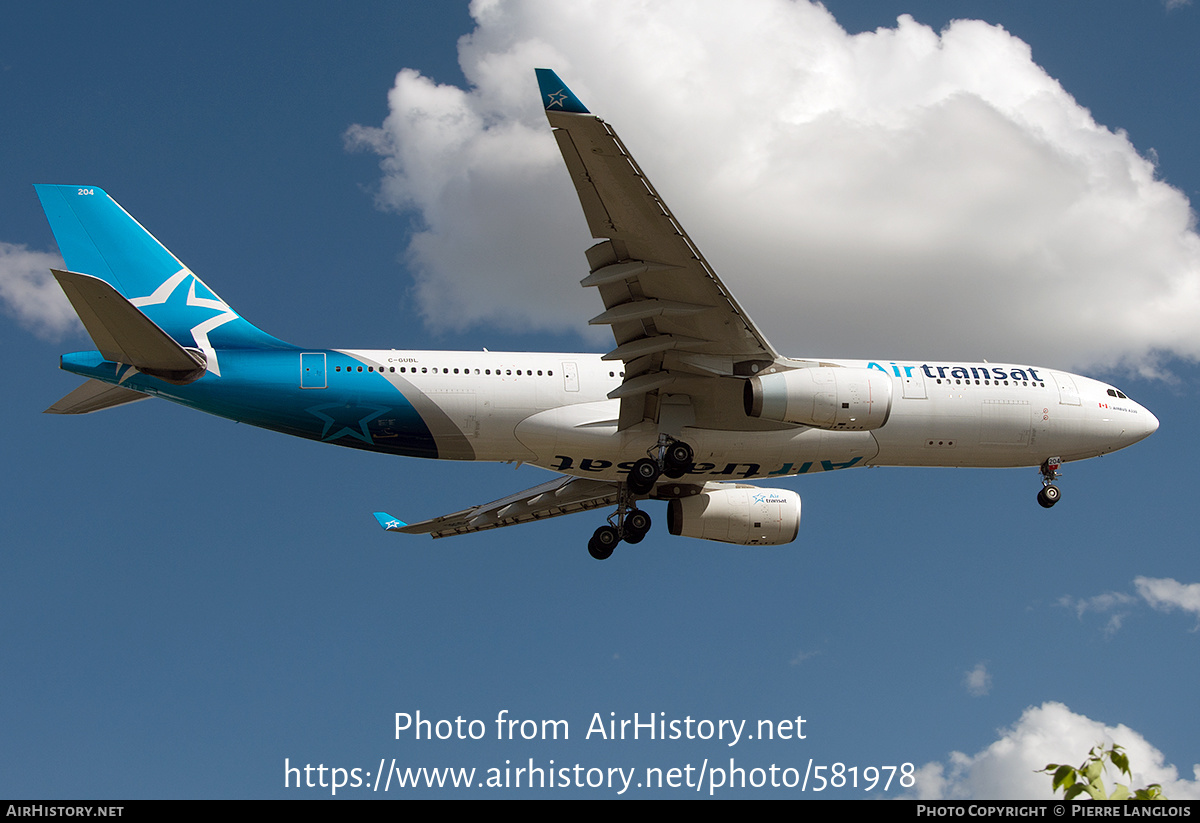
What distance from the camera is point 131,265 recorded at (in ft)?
80.6

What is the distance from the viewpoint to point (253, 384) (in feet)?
74.4

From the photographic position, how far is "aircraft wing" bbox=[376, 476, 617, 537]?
30.0 metres

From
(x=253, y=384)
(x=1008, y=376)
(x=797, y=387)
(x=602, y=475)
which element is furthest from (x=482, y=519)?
(x=1008, y=376)

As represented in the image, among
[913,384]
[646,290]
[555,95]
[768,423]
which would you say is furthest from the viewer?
[913,384]

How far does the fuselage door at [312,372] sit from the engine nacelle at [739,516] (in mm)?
10095

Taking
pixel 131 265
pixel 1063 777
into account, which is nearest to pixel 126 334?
pixel 131 265

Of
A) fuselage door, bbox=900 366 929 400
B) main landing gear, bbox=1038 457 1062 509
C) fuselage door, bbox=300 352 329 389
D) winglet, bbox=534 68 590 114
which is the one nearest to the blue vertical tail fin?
fuselage door, bbox=300 352 329 389

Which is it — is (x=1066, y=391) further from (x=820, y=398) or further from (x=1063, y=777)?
(x=1063, y=777)

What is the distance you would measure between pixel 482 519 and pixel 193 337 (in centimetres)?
1024

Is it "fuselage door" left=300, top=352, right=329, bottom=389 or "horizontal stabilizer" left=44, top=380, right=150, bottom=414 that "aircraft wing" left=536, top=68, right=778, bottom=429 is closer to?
"fuselage door" left=300, top=352, right=329, bottom=389

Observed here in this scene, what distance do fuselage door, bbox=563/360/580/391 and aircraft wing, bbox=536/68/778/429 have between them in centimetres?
110

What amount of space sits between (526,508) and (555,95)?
15.3m

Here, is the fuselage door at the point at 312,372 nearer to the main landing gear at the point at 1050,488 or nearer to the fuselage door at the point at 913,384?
the fuselage door at the point at 913,384
